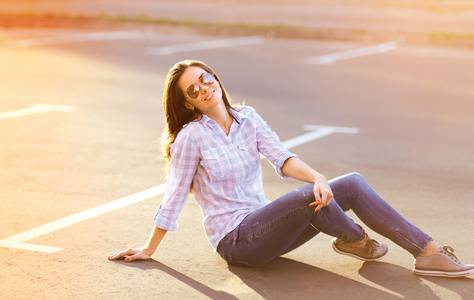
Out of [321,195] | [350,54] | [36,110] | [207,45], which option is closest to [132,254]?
[321,195]

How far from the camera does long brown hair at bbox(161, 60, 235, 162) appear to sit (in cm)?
470

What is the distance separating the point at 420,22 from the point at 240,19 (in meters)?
5.97

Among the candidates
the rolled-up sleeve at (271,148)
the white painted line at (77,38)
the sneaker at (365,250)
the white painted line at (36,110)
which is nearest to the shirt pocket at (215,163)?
the rolled-up sleeve at (271,148)

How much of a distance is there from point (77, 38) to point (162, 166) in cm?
1375

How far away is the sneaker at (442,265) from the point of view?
461 centimetres

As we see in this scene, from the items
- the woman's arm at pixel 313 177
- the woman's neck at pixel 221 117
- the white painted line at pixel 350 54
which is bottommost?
the white painted line at pixel 350 54

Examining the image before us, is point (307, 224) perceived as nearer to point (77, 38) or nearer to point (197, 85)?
point (197, 85)

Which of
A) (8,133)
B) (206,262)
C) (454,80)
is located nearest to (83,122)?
(8,133)

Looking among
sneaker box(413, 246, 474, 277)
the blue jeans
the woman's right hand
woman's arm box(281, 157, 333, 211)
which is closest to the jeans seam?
the blue jeans

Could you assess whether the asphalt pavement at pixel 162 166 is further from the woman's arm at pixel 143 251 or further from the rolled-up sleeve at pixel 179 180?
the rolled-up sleeve at pixel 179 180

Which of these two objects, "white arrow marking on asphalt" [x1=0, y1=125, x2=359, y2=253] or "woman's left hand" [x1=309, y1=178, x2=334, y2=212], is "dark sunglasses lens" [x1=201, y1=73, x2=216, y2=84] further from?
"white arrow marking on asphalt" [x1=0, y1=125, x2=359, y2=253]

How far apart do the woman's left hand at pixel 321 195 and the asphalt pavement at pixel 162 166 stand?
1.65 ft

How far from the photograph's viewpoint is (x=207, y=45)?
19609 millimetres

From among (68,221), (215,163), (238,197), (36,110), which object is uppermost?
(215,163)
